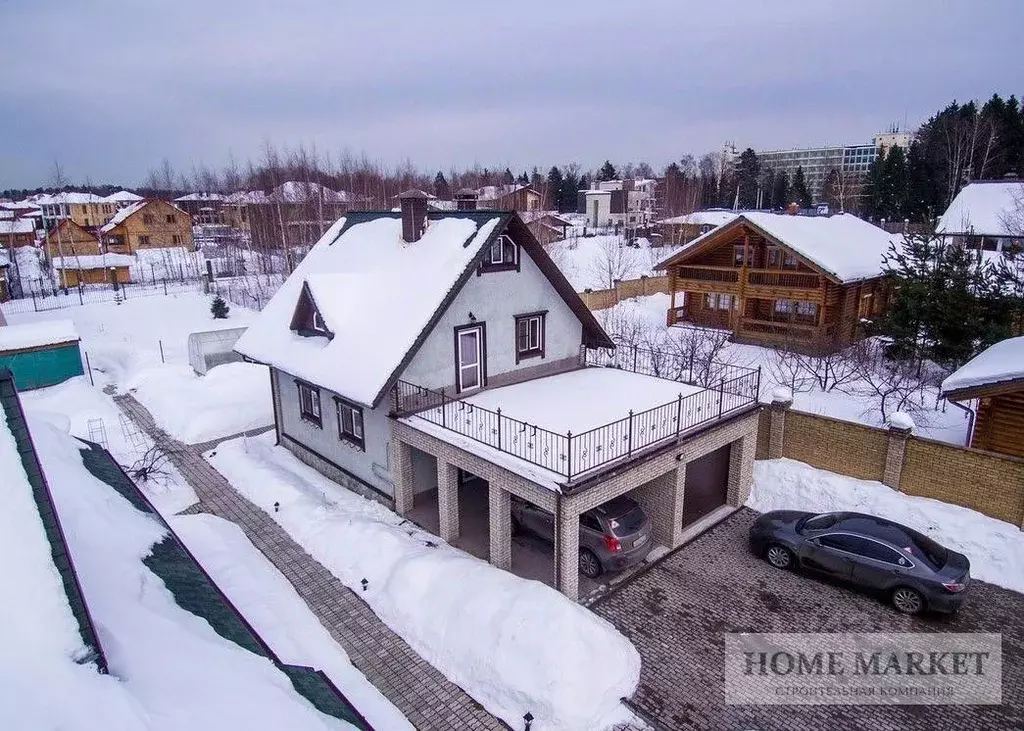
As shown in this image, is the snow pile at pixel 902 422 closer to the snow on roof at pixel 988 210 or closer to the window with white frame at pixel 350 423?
the window with white frame at pixel 350 423

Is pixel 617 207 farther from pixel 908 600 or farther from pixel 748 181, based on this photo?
pixel 908 600

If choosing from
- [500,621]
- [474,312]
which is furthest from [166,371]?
[500,621]

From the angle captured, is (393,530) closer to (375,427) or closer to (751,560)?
(375,427)

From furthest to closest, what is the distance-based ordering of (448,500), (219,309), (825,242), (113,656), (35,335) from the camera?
(219,309) → (825,242) → (35,335) → (448,500) → (113,656)

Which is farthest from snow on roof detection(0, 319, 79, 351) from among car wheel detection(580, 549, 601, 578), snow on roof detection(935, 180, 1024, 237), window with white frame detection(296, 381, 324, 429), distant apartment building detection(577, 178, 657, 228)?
distant apartment building detection(577, 178, 657, 228)

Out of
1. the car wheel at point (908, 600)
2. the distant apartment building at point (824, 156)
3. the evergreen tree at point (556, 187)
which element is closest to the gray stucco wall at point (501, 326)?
the car wheel at point (908, 600)

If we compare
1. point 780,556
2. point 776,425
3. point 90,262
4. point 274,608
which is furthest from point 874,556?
point 90,262

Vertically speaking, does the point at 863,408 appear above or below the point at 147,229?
below
